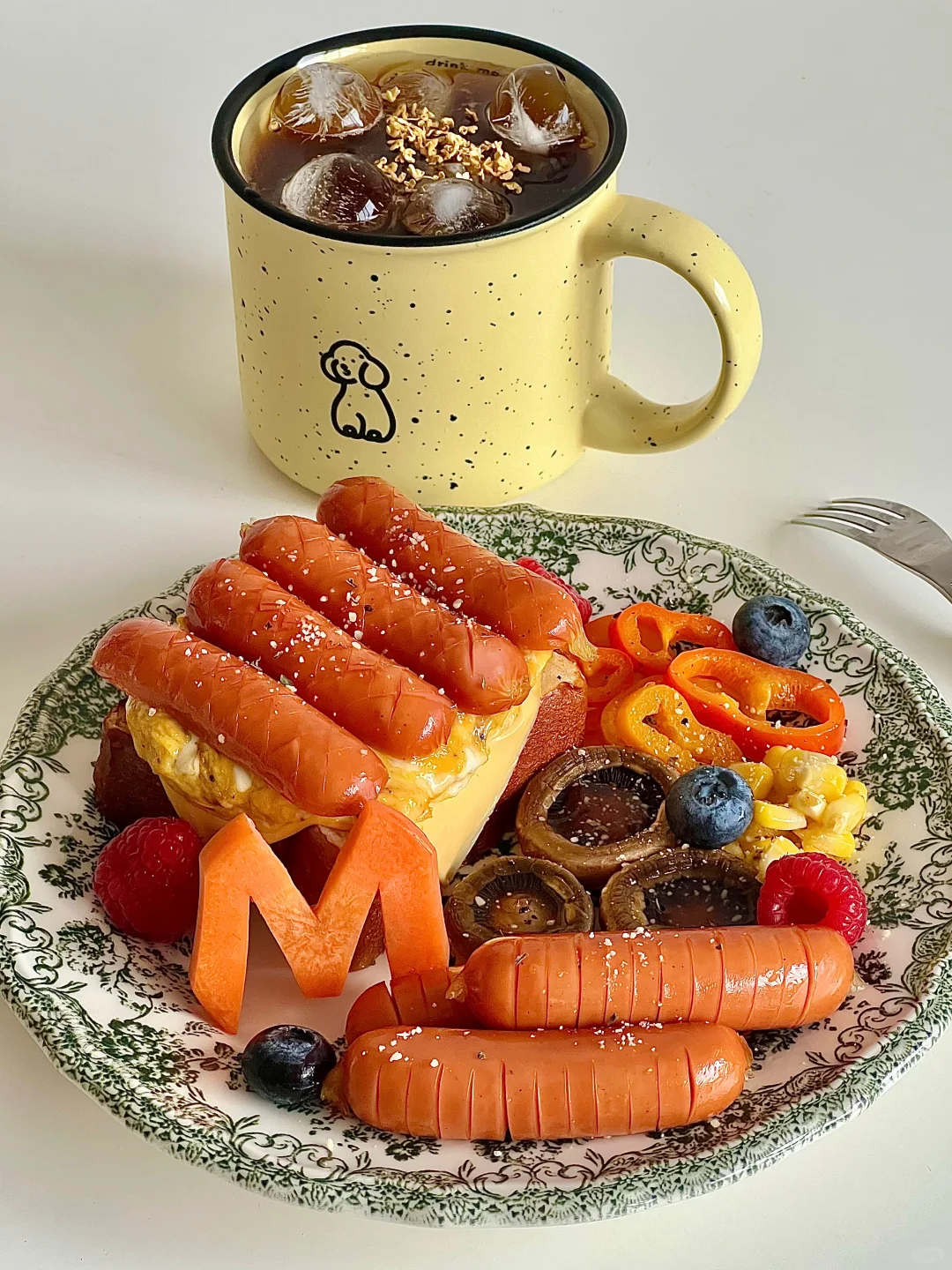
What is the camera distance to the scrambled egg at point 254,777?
2188 millimetres

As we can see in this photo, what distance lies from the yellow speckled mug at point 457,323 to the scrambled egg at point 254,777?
2.60 feet

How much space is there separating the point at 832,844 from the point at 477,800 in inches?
21.2

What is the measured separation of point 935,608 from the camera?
118 inches

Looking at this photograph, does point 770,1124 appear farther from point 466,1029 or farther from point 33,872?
point 33,872

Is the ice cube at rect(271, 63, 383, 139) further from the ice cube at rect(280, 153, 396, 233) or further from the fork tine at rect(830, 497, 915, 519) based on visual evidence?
the fork tine at rect(830, 497, 915, 519)

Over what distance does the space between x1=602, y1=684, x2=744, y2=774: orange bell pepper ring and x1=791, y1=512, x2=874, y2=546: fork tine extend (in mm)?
724

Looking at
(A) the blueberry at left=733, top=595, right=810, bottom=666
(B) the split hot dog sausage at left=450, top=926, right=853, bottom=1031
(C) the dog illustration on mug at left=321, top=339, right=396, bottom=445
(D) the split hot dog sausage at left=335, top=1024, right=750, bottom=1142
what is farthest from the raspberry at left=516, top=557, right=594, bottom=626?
(D) the split hot dog sausage at left=335, top=1024, right=750, bottom=1142

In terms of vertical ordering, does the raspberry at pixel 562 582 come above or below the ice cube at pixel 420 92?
below

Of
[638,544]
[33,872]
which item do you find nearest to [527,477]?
[638,544]

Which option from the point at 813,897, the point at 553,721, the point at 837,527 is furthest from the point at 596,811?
the point at 837,527

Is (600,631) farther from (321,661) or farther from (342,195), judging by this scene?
(342,195)

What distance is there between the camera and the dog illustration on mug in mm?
2803

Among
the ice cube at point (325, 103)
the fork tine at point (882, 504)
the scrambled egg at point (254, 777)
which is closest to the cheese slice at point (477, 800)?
the scrambled egg at point (254, 777)

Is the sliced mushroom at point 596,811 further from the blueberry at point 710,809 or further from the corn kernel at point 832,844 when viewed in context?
the corn kernel at point 832,844
